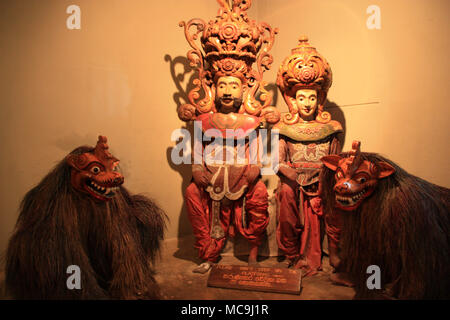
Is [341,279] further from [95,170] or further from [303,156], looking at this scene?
[95,170]

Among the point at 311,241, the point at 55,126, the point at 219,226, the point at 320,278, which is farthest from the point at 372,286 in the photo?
the point at 55,126

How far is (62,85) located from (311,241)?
246 centimetres

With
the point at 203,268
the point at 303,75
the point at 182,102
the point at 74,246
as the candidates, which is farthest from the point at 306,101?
the point at 74,246

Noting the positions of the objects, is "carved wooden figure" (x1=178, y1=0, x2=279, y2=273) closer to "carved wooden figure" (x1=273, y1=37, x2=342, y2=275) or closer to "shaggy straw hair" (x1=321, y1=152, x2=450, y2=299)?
"carved wooden figure" (x1=273, y1=37, x2=342, y2=275)

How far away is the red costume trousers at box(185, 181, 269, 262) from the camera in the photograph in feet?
9.41

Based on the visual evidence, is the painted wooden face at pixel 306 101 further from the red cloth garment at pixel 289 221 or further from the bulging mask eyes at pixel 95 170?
the bulging mask eyes at pixel 95 170

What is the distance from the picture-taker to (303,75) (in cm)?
291

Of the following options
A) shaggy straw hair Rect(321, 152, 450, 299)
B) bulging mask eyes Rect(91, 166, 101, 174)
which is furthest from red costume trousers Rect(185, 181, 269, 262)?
bulging mask eyes Rect(91, 166, 101, 174)

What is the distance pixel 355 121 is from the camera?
11.1ft

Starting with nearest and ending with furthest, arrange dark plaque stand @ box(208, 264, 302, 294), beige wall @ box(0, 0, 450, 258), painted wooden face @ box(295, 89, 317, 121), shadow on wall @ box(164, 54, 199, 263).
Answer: dark plaque stand @ box(208, 264, 302, 294) < beige wall @ box(0, 0, 450, 258) < painted wooden face @ box(295, 89, 317, 121) < shadow on wall @ box(164, 54, 199, 263)

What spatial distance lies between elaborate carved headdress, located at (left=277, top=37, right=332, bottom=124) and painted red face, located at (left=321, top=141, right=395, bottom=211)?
95 cm

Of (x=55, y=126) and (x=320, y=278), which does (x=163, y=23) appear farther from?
(x=320, y=278)

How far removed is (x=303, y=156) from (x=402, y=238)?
3.76 ft

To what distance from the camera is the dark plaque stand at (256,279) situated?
7.89ft
